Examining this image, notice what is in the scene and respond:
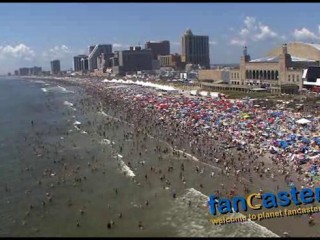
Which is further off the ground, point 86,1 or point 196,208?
point 86,1

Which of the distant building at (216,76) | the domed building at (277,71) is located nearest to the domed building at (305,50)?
the domed building at (277,71)

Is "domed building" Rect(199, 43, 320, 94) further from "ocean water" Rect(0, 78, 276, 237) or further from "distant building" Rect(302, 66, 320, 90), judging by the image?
"ocean water" Rect(0, 78, 276, 237)

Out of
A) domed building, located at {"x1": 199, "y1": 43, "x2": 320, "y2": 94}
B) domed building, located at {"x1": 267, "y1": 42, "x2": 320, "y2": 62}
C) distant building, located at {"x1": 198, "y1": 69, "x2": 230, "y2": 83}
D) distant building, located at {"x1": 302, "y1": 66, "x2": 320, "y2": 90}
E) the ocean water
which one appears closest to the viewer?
the ocean water

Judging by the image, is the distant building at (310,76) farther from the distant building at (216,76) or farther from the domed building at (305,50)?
the distant building at (216,76)

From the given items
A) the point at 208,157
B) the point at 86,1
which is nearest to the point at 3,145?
the point at 208,157

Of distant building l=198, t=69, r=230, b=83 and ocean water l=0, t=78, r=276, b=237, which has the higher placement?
distant building l=198, t=69, r=230, b=83

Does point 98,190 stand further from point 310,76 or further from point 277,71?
point 277,71

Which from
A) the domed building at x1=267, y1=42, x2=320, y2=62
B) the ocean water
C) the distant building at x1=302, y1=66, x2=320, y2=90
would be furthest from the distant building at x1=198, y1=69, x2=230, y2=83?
the ocean water

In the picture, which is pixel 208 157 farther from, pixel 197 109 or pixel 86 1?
pixel 86 1

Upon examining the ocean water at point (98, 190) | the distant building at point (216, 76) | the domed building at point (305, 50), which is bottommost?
the ocean water at point (98, 190)
